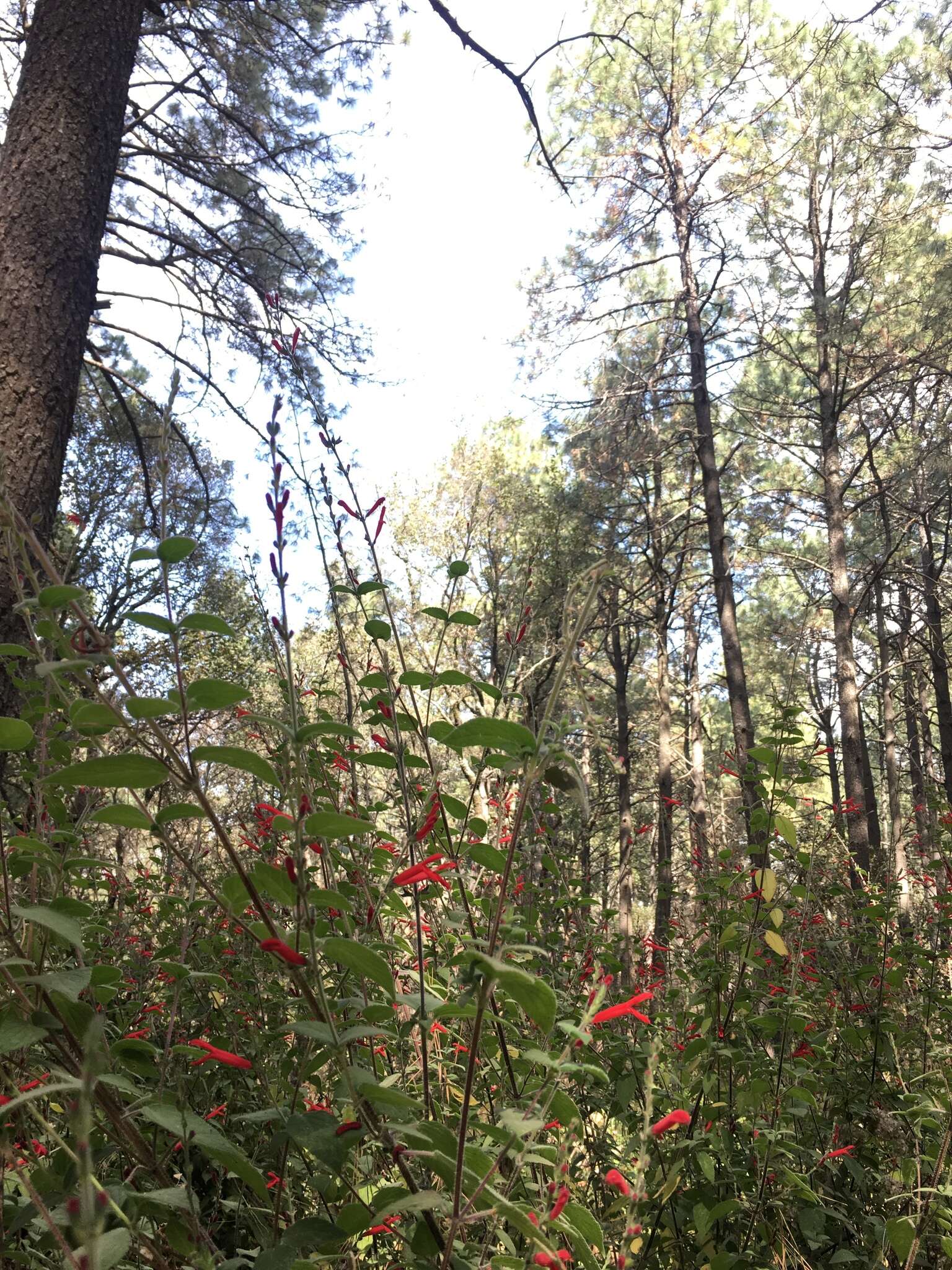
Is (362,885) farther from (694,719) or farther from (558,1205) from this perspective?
(694,719)

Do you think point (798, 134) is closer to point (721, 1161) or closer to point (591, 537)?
point (591, 537)

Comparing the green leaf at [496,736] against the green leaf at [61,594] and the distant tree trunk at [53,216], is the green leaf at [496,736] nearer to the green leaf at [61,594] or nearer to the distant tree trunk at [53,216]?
the green leaf at [61,594]

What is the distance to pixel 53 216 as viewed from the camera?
133 inches

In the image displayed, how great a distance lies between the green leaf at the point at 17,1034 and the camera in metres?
0.70

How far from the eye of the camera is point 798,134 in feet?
35.2

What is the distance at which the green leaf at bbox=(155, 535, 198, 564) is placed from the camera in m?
0.77

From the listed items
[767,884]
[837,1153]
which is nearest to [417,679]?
[767,884]

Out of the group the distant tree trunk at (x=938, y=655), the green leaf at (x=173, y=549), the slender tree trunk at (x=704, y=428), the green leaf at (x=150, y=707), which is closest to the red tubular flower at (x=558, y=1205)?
the green leaf at (x=150, y=707)

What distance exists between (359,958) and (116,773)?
0.28 m

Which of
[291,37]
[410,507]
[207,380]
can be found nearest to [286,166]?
[291,37]

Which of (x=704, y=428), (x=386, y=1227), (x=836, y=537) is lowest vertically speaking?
(x=386, y=1227)

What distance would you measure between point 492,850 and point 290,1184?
30.7 inches

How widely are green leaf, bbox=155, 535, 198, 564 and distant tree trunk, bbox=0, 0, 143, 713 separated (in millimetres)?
2512

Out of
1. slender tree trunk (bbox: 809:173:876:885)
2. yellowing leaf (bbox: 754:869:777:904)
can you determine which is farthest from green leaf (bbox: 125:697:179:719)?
slender tree trunk (bbox: 809:173:876:885)
